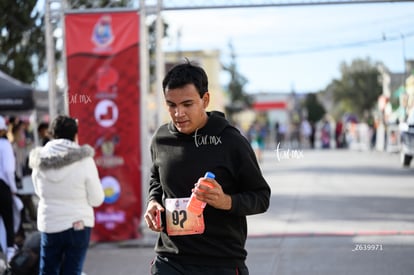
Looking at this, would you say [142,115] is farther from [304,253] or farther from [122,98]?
[304,253]

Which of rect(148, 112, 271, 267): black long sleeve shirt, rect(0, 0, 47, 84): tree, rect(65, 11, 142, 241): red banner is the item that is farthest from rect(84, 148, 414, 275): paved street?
rect(0, 0, 47, 84): tree

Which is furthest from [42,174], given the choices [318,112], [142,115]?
[318,112]

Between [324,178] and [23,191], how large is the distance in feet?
31.5

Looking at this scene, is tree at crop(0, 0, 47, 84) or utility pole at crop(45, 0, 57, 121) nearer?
utility pole at crop(45, 0, 57, 121)

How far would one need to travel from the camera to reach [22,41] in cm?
1441

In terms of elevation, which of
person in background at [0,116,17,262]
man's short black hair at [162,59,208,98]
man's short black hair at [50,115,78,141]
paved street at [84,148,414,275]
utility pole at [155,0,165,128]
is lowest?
paved street at [84,148,414,275]

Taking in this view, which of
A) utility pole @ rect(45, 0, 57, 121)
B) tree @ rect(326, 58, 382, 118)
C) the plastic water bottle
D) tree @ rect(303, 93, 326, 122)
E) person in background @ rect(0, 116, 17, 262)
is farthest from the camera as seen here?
tree @ rect(303, 93, 326, 122)

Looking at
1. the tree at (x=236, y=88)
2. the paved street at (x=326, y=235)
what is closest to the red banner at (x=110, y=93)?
the paved street at (x=326, y=235)

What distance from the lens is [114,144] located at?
30.5 ft

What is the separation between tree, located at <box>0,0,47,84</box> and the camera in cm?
1252

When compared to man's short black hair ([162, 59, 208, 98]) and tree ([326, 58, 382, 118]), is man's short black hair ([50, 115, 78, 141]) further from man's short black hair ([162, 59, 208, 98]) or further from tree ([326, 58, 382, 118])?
tree ([326, 58, 382, 118])

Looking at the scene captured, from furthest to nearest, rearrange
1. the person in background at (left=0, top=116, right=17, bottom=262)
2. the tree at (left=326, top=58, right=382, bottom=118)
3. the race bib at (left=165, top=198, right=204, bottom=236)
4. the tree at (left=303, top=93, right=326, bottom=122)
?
the tree at (left=303, top=93, right=326, bottom=122), the tree at (left=326, top=58, right=382, bottom=118), the person in background at (left=0, top=116, right=17, bottom=262), the race bib at (left=165, top=198, right=204, bottom=236)

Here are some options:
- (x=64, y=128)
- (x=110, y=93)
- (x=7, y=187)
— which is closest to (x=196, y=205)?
(x=64, y=128)

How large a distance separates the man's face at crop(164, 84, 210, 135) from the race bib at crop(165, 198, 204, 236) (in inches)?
14.6
